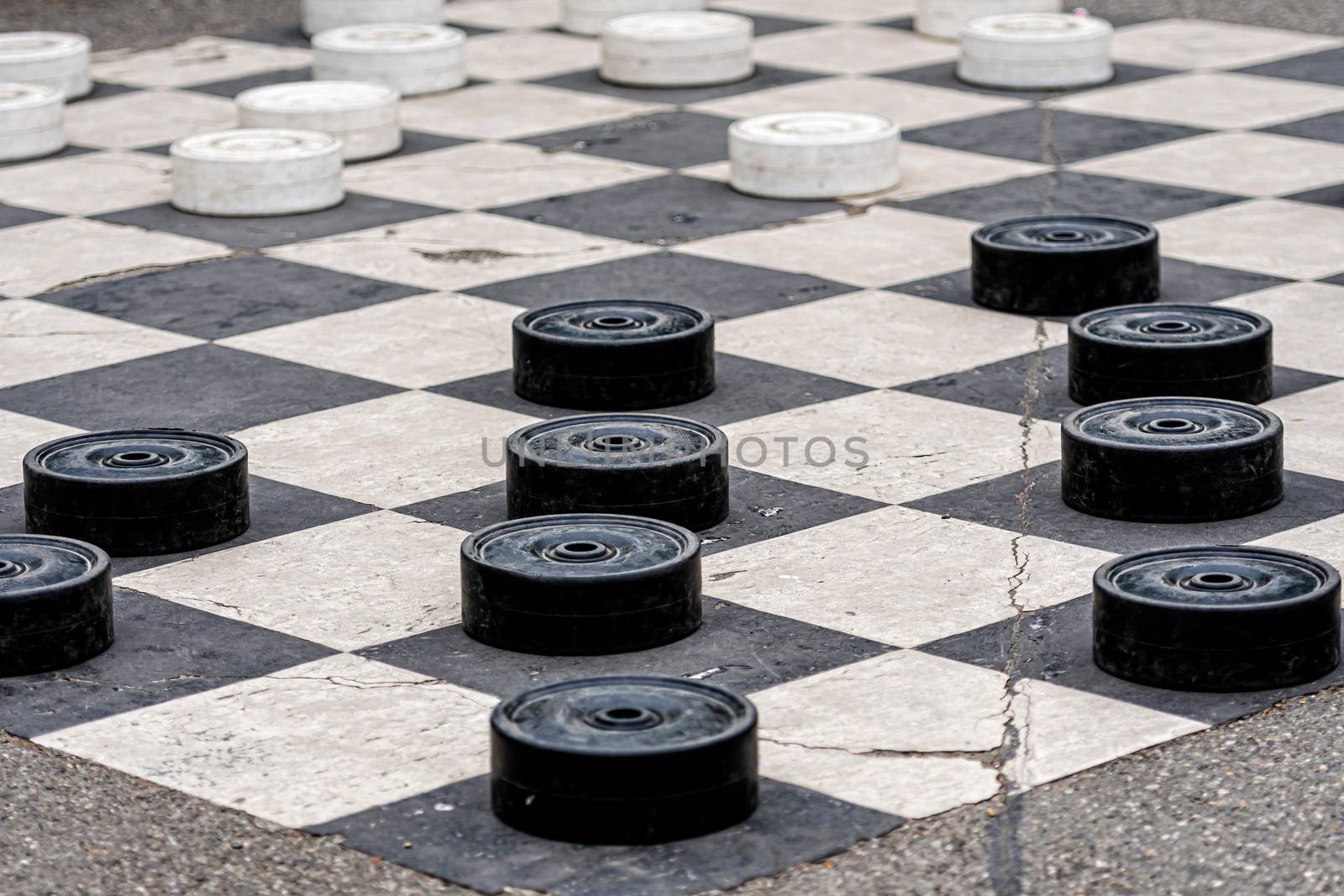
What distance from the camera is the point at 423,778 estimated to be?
165 inches

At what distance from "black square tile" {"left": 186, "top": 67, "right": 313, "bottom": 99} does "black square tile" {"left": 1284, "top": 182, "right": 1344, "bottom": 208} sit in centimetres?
465

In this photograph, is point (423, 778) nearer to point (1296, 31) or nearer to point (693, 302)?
point (693, 302)

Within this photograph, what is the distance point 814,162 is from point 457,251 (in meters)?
1.43

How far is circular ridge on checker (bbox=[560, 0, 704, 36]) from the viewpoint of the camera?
460 inches

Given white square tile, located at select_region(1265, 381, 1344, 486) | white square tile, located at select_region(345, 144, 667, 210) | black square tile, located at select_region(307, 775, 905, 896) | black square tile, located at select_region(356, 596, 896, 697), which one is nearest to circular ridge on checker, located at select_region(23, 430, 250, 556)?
black square tile, located at select_region(356, 596, 896, 697)

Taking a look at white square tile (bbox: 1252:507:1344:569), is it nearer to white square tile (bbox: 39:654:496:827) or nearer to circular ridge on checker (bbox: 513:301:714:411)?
circular ridge on checker (bbox: 513:301:714:411)

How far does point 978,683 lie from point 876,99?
19.6ft

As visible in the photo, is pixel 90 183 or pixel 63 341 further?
pixel 90 183

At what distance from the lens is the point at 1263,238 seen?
7.91 m

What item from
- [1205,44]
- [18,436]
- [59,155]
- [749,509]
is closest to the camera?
[749,509]

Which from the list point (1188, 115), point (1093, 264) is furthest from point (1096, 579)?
point (1188, 115)

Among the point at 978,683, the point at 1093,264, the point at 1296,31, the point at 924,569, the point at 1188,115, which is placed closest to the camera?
the point at 978,683

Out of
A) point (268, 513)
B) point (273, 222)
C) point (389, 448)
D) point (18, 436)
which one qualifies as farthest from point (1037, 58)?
point (268, 513)

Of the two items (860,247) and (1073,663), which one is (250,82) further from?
(1073,663)
